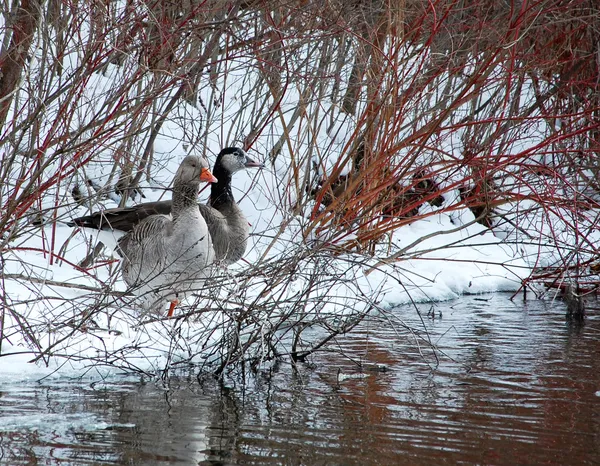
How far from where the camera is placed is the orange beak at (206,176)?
7.18 m

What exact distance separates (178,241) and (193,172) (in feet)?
2.41

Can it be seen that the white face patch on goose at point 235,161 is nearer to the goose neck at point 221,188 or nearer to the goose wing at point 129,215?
the goose neck at point 221,188

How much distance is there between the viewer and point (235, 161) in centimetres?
921

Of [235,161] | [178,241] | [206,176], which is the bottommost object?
[178,241]

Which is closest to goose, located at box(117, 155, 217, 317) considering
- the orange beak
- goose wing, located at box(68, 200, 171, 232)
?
the orange beak

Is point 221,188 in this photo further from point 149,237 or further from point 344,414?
point 344,414

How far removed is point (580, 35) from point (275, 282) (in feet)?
28.5

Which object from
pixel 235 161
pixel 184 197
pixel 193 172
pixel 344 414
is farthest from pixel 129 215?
pixel 344 414

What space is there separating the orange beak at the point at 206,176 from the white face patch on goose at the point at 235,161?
74.2 inches

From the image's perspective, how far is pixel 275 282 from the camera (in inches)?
244

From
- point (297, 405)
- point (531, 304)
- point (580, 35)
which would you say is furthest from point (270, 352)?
point (580, 35)

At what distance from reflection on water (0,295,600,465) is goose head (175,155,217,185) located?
1.89m

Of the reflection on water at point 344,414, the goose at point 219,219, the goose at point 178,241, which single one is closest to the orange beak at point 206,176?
the goose at point 178,241

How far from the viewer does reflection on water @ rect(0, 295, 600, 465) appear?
4.25 meters
